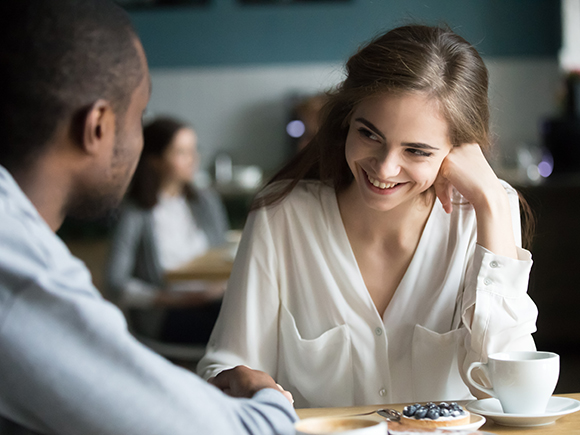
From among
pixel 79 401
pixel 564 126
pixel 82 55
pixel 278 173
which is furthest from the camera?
pixel 564 126

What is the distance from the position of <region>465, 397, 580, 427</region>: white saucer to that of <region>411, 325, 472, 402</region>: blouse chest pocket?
0.26 meters

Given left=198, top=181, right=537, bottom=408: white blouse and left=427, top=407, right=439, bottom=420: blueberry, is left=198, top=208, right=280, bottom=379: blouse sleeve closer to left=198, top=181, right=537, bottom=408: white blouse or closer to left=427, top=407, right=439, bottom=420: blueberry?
left=198, top=181, right=537, bottom=408: white blouse

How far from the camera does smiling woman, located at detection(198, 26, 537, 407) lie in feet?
3.84

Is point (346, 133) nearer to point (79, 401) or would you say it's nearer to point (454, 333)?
point (454, 333)

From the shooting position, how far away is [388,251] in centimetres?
135

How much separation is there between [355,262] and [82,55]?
0.74m

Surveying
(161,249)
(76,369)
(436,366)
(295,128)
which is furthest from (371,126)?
(295,128)

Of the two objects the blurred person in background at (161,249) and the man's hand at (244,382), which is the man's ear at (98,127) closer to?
the man's hand at (244,382)

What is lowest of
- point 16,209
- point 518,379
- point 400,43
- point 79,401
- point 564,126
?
point 564,126

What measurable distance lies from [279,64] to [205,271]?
11.6ft

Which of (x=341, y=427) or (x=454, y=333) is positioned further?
(x=454, y=333)

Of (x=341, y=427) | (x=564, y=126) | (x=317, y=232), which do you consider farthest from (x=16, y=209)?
(x=564, y=126)

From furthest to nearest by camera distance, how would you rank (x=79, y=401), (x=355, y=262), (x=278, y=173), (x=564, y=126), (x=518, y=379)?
(x=564, y=126), (x=278, y=173), (x=355, y=262), (x=518, y=379), (x=79, y=401)

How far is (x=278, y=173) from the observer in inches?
56.5
